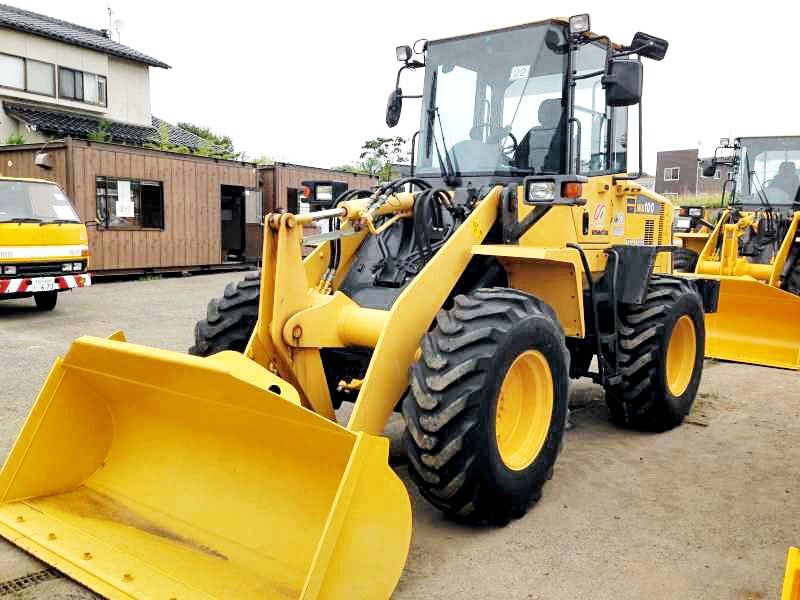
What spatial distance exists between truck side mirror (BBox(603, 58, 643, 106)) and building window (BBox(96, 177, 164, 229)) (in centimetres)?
1197

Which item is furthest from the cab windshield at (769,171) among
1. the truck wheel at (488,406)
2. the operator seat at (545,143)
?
the truck wheel at (488,406)

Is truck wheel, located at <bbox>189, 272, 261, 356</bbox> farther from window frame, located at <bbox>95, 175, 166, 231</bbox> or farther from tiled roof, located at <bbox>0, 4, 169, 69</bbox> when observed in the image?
tiled roof, located at <bbox>0, 4, 169, 69</bbox>

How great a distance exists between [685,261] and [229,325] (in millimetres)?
7816

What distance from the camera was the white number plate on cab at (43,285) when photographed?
9.85 meters

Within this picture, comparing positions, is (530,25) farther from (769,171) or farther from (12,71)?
(12,71)

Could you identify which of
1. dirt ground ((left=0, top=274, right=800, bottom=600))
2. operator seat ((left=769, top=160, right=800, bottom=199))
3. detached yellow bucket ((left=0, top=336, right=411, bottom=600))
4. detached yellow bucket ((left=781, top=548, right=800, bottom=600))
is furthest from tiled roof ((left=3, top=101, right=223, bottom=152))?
detached yellow bucket ((left=781, top=548, right=800, bottom=600))

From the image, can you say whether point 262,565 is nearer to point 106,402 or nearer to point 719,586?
point 106,402

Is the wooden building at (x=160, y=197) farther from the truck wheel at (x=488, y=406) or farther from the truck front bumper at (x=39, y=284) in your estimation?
the truck wheel at (x=488, y=406)

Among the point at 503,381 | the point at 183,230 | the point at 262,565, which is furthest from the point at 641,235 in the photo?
Answer: the point at 183,230

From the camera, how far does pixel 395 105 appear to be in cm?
534

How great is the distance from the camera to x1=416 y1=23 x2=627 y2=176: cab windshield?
470 cm

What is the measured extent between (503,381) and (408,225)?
144 centimetres

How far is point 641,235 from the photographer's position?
5598mm

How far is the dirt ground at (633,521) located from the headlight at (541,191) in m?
1.68
